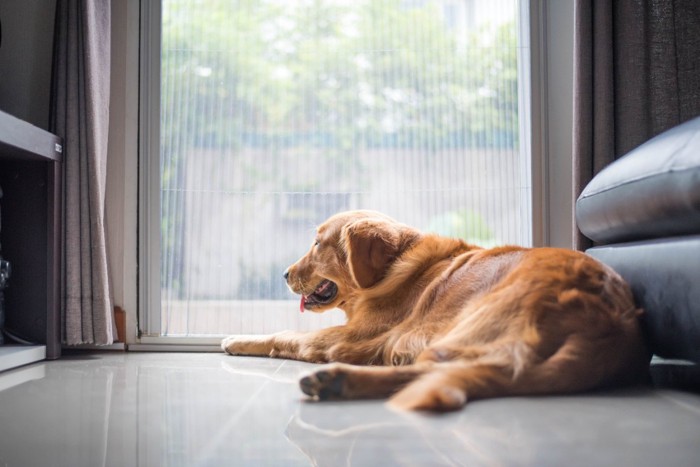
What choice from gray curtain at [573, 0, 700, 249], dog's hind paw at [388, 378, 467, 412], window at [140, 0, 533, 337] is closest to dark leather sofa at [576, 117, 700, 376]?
dog's hind paw at [388, 378, 467, 412]

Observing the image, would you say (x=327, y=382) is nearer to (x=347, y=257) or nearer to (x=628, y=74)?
(x=347, y=257)

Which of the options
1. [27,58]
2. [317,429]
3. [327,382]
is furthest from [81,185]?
[317,429]

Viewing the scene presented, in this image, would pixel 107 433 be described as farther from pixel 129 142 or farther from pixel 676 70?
pixel 676 70

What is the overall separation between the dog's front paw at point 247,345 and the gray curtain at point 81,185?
431 millimetres

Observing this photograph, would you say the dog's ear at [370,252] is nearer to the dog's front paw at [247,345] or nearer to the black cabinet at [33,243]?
the dog's front paw at [247,345]

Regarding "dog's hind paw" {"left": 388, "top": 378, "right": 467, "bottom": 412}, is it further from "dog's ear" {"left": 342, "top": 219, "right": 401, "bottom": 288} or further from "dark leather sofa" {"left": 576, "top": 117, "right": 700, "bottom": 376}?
"dog's ear" {"left": 342, "top": 219, "right": 401, "bottom": 288}

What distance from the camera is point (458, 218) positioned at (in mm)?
2736

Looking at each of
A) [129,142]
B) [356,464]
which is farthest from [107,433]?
[129,142]

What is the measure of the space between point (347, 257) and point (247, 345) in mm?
579

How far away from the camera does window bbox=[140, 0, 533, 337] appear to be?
274cm

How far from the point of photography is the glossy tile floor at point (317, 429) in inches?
38.1

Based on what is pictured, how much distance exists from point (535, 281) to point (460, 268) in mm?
371

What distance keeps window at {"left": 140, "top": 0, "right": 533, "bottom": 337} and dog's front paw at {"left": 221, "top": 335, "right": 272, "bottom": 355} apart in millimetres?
253

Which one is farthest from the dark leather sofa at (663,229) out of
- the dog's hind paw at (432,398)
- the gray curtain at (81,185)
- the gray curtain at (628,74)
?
the gray curtain at (81,185)
